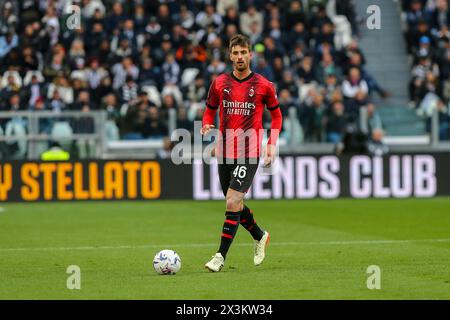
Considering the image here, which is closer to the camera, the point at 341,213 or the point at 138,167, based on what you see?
the point at 341,213

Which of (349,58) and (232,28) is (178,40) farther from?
(349,58)

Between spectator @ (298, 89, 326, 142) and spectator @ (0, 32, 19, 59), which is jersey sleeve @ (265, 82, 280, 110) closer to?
spectator @ (298, 89, 326, 142)

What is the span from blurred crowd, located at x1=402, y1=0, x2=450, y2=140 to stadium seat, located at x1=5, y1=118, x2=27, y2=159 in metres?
8.36

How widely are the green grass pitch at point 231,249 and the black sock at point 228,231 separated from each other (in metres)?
0.24

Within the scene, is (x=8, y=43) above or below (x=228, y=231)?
above

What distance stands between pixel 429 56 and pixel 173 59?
254 inches

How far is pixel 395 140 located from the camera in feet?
82.5

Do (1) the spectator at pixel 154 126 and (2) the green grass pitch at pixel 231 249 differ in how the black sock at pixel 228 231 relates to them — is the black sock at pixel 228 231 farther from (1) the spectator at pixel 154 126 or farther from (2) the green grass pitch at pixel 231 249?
(1) the spectator at pixel 154 126

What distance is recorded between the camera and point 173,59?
26.9m

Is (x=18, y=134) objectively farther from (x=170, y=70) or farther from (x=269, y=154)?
(x=269, y=154)

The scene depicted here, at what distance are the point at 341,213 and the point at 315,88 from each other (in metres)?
6.52

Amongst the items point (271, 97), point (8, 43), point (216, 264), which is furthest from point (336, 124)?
point (216, 264)

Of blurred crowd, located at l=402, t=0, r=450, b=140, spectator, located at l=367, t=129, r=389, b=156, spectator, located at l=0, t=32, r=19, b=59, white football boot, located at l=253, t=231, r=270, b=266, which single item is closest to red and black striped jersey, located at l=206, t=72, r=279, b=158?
white football boot, located at l=253, t=231, r=270, b=266
